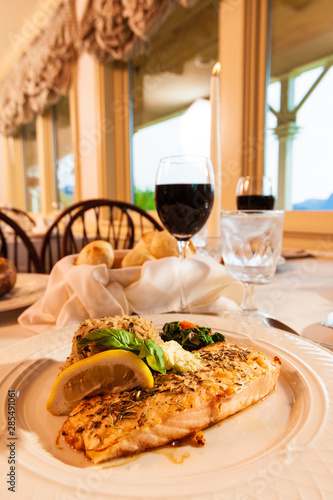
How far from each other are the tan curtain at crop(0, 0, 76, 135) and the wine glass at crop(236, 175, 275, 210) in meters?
4.23

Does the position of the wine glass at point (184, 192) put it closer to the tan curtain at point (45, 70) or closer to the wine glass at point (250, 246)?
the wine glass at point (250, 246)

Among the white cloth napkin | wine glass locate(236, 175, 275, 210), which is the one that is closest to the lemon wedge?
the white cloth napkin

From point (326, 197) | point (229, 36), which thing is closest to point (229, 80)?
point (229, 36)

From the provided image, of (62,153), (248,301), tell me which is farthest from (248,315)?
(62,153)

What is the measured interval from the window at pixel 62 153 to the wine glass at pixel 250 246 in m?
5.48

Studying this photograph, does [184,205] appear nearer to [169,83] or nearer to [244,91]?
[244,91]

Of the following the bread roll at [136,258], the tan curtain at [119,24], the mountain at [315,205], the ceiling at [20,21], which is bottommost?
the bread roll at [136,258]

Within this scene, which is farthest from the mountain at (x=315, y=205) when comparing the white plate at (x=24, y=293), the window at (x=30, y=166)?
the window at (x=30, y=166)

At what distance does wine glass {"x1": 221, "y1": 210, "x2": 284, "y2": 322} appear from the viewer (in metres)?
0.84

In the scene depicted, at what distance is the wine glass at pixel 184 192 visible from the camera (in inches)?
35.8

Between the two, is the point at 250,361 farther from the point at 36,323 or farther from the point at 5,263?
the point at 5,263

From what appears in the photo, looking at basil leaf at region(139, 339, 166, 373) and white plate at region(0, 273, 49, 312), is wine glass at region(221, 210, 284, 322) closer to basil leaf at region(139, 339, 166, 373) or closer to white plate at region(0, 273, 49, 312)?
basil leaf at region(139, 339, 166, 373)

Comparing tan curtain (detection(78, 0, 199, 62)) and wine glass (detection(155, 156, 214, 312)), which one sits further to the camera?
tan curtain (detection(78, 0, 199, 62))

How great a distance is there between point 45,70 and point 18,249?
11.4 feet
